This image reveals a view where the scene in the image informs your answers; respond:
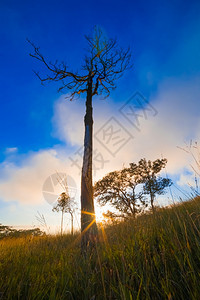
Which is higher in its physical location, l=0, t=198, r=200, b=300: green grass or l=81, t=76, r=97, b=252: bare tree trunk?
l=81, t=76, r=97, b=252: bare tree trunk

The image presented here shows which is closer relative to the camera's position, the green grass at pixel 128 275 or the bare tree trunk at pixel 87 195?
the green grass at pixel 128 275

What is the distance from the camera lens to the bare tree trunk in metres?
5.08

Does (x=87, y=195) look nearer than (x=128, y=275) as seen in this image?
No

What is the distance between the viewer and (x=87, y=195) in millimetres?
5898

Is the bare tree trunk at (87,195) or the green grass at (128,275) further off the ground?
the bare tree trunk at (87,195)

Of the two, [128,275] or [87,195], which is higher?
[87,195]

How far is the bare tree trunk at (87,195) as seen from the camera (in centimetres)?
508

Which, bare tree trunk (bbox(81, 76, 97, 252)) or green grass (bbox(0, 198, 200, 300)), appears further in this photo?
bare tree trunk (bbox(81, 76, 97, 252))

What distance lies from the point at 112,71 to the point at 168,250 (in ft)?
→ 31.8

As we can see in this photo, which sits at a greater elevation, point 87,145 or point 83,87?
point 83,87

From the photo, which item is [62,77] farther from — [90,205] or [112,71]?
[90,205]

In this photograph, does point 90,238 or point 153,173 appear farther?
point 153,173

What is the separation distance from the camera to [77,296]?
1.60 m

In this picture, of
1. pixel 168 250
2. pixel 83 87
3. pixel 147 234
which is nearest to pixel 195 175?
pixel 147 234
